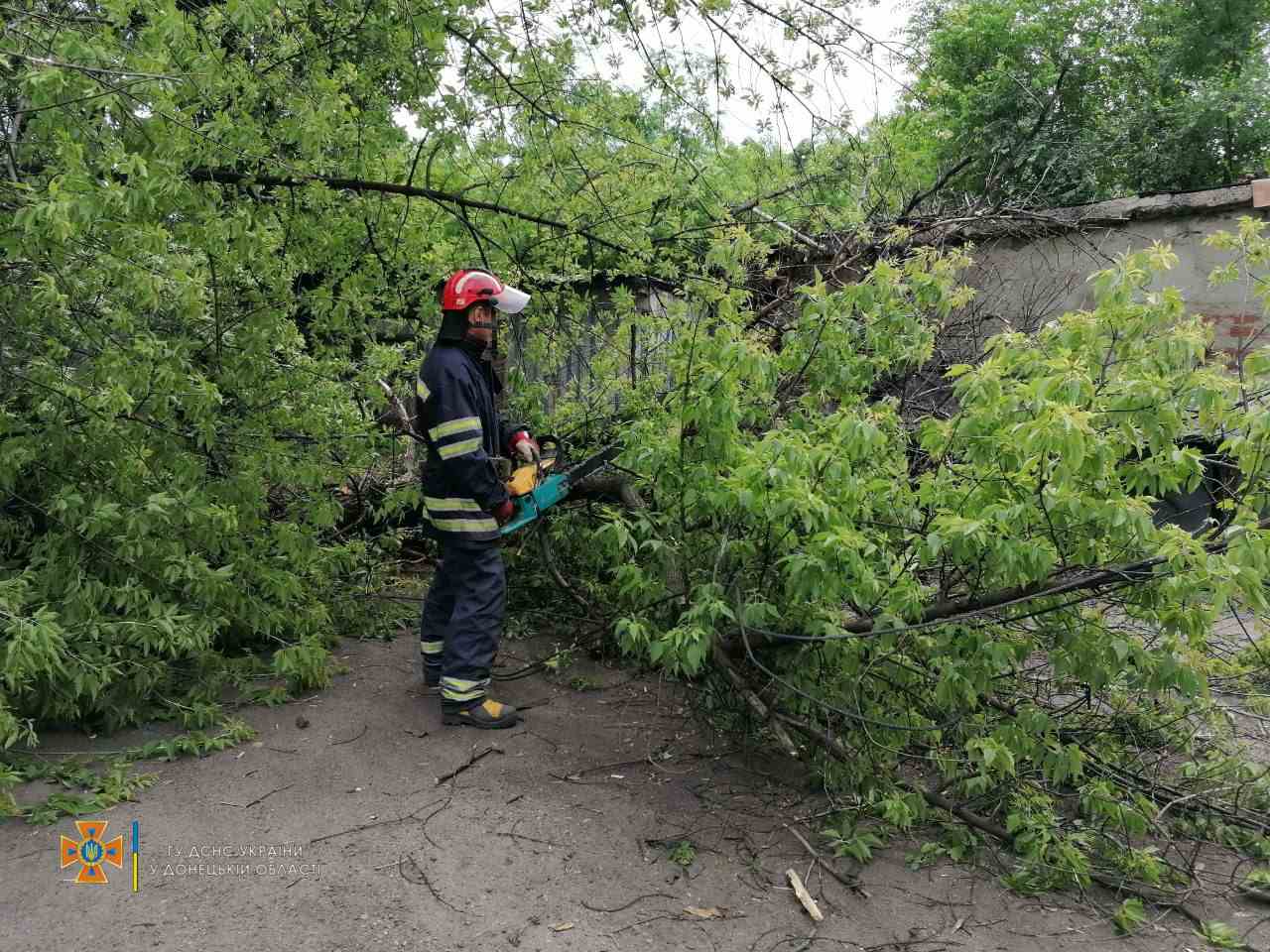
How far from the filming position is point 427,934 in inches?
116

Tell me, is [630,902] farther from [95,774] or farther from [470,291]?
[470,291]

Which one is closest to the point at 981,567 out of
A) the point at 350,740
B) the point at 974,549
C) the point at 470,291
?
the point at 974,549

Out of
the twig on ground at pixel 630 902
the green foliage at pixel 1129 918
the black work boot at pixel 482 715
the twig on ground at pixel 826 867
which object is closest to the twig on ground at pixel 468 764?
the black work boot at pixel 482 715

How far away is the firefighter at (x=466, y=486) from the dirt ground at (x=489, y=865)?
256 millimetres

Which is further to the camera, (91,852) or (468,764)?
(468,764)

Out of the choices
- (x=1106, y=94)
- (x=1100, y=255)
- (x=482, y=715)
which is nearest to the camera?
(x=482, y=715)

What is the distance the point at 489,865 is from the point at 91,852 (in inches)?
52.6

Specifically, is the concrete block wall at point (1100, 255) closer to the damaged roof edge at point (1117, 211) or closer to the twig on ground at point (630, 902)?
the damaged roof edge at point (1117, 211)

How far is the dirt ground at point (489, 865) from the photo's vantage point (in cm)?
298

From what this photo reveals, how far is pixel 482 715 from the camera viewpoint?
451 cm

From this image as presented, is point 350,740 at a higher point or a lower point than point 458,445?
lower

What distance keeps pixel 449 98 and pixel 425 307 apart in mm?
1113

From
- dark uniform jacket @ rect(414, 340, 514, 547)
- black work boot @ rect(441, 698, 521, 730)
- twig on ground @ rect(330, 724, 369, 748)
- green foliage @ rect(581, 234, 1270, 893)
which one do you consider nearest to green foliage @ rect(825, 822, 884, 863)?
green foliage @ rect(581, 234, 1270, 893)

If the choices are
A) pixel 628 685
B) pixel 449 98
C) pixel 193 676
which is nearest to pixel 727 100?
pixel 449 98
